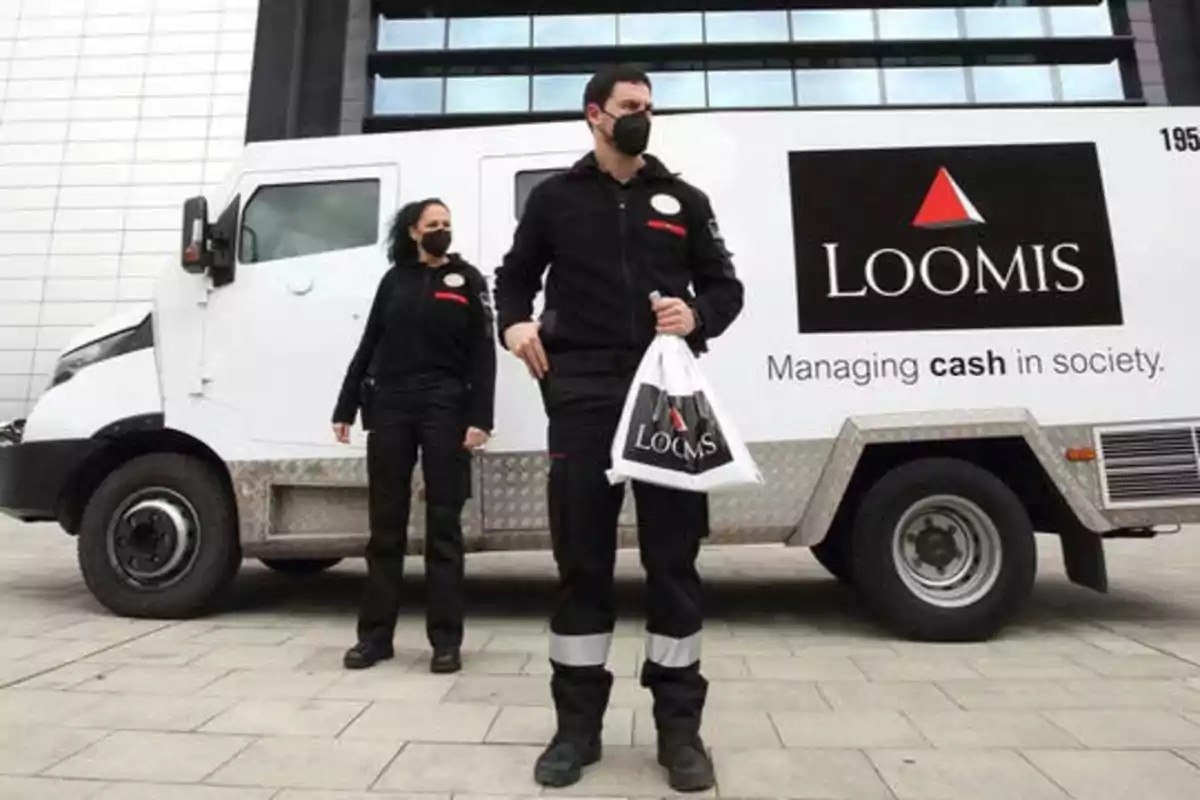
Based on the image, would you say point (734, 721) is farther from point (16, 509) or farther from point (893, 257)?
point (16, 509)

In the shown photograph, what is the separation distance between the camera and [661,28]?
2184 cm

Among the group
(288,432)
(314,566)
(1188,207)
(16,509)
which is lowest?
(314,566)

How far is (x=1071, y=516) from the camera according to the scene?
13.6 ft

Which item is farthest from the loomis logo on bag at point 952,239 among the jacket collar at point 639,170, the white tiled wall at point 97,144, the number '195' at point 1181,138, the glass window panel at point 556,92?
the glass window panel at point 556,92

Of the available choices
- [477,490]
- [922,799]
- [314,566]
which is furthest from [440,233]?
[314,566]

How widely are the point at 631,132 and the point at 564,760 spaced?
1.82 metres

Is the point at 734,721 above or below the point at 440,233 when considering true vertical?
below

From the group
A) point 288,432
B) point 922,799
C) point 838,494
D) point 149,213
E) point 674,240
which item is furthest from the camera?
point 149,213

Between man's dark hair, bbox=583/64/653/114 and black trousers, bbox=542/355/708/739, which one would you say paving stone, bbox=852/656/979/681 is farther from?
man's dark hair, bbox=583/64/653/114

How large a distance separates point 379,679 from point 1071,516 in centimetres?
342

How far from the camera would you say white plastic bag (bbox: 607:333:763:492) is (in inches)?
90.0

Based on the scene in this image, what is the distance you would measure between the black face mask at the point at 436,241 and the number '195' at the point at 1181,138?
3.70 meters

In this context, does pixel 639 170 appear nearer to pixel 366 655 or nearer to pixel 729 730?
pixel 729 730

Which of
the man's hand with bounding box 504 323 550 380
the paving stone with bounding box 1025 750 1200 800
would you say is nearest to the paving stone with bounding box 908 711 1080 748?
the paving stone with bounding box 1025 750 1200 800
